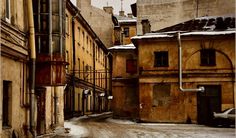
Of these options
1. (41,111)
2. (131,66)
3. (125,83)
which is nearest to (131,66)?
(131,66)

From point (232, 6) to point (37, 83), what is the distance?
23182mm

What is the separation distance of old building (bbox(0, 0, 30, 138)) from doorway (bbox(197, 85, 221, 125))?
1512 centimetres

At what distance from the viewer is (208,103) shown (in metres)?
26.7

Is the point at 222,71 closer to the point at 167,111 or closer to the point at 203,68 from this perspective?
the point at 203,68

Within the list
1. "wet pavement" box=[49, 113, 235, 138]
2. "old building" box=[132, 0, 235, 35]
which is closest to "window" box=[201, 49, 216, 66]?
"wet pavement" box=[49, 113, 235, 138]

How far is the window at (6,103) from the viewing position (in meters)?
12.2

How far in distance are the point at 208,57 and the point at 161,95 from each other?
390cm

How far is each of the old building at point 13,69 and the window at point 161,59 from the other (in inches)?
588

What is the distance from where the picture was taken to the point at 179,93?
88.9 ft

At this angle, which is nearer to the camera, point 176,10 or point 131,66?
point 131,66

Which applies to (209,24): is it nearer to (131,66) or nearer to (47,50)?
(131,66)

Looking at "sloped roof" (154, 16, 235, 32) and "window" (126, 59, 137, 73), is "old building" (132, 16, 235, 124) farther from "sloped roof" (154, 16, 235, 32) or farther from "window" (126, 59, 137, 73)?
"window" (126, 59, 137, 73)

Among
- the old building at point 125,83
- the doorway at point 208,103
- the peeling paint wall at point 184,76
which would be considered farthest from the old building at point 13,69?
the old building at point 125,83

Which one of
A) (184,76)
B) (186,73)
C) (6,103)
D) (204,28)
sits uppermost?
(204,28)
